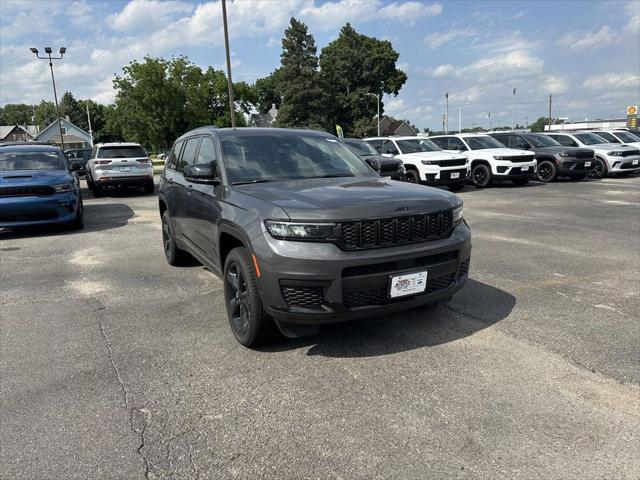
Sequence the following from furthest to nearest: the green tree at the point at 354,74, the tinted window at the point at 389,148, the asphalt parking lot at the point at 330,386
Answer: the green tree at the point at 354,74, the tinted window at the point at 389,148, the asphalt parking lot at the point at 330,386

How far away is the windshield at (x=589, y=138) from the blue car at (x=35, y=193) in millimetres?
17976

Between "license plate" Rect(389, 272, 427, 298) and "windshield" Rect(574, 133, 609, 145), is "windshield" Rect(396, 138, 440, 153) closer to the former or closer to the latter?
"windshield" Rect(574, 133, 609, 145)

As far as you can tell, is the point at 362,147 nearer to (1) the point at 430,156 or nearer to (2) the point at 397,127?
(1) the point at 430,156

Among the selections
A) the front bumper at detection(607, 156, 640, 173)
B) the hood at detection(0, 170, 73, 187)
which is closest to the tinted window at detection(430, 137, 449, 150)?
the front bumper at detection(607, 156, 640, 173)

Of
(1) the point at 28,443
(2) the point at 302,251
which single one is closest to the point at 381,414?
(2) the point at 302,251

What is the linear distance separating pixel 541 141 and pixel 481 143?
2604 mm

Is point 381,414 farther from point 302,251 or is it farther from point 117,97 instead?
point 117,97

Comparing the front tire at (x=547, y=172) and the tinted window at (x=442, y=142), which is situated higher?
the tinted window at (x=442, y=142)

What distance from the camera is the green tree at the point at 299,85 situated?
6206 cm

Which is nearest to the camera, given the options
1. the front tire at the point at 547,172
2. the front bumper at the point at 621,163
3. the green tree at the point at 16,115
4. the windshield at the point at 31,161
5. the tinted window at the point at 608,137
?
the windshield at the point at 31,161

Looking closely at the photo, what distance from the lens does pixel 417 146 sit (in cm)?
1592

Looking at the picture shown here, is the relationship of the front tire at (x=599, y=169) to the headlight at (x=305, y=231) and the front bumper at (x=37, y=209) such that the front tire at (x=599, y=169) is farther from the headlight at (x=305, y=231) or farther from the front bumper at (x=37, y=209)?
the headlight at (x=305, y=231)

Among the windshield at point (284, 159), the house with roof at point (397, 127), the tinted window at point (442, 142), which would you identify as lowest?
the windshield at point (284, 159)

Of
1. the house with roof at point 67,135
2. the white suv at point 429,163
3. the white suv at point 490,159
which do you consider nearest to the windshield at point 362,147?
the white suv at point 429,163
